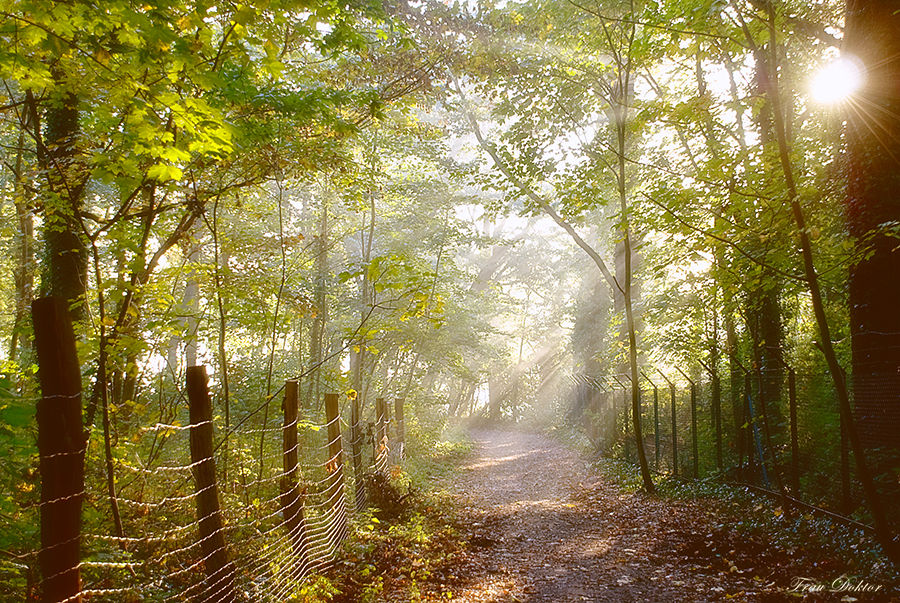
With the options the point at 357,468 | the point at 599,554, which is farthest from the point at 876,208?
the point at 357,468

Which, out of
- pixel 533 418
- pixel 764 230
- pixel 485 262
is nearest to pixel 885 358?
pixel 764 230

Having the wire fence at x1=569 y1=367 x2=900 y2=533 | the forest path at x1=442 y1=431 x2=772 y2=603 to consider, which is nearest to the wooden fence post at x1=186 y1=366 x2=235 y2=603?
the forest path at x1=442 y1=431 x2=772 y2=603

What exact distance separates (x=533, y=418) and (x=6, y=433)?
3908 cm

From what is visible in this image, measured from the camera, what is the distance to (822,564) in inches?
203

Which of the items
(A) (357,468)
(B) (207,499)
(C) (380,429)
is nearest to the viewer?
(B) (207,499)

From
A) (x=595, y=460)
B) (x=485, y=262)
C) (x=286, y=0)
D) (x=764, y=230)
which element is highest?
(x=485, y=262)

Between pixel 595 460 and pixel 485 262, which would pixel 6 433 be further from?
pixel 485 262

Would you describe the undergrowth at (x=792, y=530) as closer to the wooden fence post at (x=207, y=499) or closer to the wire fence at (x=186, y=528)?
the wire fence at (x=186, y=528)

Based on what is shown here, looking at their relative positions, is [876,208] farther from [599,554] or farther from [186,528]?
[186,528]

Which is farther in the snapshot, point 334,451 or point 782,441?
point 782,441

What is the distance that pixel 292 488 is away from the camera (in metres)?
5.35
